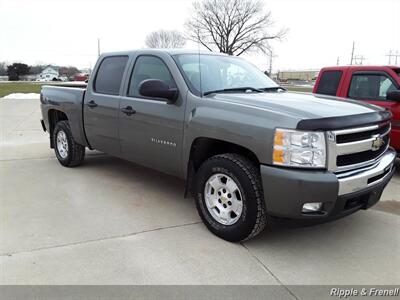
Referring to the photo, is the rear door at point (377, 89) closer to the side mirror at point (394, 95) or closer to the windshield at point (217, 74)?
the side mirror at point (394, 95)

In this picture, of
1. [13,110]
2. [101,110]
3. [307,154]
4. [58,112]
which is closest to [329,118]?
[307,154]

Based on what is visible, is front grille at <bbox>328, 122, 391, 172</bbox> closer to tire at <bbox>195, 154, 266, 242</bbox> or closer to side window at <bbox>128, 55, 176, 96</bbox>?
tire at <bbox>195, 154, 266, 242</bbox>

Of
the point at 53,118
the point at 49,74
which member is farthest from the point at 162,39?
the point at 53,118

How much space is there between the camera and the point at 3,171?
624 cm

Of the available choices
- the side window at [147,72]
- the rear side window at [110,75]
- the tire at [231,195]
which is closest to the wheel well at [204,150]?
the tire at [231,195]

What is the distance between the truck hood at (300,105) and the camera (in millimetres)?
3336

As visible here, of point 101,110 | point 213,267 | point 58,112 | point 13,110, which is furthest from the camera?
point 13,110

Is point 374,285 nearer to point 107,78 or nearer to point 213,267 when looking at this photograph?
point 213,267

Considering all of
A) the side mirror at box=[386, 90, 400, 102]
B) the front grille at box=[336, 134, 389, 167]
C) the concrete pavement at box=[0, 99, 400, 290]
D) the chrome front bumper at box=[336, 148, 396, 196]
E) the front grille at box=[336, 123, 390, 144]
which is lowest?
the concrete pavement at box=[0, 99, 400, 290]

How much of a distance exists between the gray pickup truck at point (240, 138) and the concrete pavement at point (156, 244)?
1.27 feet

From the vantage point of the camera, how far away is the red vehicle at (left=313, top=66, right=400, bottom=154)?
5988 millimetres

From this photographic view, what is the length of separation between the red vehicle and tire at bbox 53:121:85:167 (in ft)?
14.1

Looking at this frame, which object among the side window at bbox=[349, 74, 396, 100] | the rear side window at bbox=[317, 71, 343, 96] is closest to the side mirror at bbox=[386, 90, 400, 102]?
the side window at bbox=[349, 74, 396, 100]

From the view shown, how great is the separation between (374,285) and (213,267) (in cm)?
128
